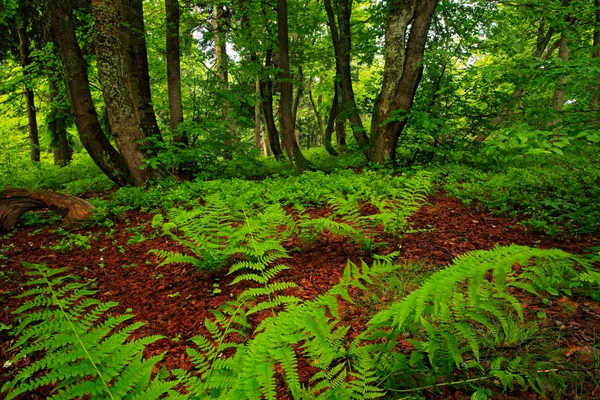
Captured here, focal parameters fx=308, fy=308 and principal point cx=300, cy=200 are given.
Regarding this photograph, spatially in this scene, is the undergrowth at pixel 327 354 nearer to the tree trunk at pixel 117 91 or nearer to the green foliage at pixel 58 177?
the tree trunk at pixel 117 91

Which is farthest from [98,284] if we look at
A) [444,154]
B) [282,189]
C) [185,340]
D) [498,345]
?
[444,154]

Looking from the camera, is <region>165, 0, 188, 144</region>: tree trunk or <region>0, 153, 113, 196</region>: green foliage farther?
<region>0, 153, 113, 196</region>: green foliage

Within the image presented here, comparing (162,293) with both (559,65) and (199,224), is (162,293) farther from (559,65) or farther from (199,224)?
(559,65)

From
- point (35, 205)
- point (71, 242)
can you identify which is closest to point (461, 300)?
point (71, 242)

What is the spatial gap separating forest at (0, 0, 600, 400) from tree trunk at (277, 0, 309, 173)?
0.06 meters

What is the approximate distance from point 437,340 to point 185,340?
2.07 metres

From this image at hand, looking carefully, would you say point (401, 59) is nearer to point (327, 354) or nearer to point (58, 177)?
point (327, 354)

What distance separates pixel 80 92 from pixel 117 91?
1.26 metres

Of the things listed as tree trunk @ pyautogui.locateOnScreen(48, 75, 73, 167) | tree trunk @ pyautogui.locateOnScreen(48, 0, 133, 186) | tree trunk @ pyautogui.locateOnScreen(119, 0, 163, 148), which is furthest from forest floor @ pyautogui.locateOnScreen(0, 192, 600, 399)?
tree trunk @ pyautogui.locateOnScreen(48, 75, 73, 167)

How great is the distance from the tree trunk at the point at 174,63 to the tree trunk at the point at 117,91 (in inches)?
55.1

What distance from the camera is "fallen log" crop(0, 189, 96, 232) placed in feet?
18.0

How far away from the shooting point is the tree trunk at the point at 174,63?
8.40m

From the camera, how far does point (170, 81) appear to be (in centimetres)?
875

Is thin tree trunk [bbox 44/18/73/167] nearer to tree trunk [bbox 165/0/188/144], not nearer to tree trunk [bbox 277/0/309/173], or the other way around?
tree trunk [bbox 165/0/188/144]
